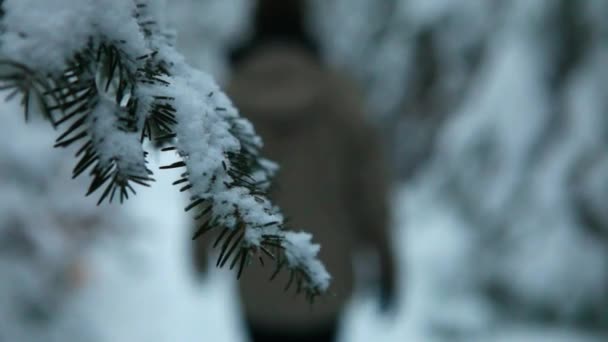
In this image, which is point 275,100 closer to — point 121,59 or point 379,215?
point 379,215

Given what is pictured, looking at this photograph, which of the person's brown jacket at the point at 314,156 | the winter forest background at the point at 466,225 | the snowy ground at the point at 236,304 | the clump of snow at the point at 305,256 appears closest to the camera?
the clump of snow at the point at 305,256

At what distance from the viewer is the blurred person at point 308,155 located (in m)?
2.45

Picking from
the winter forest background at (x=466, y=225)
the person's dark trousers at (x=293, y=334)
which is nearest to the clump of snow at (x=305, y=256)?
the person's dark trousers at (x=293, y=334)

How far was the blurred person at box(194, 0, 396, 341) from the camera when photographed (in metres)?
2.45

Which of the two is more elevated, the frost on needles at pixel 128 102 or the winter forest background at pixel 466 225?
the winter forest background at pixel 466 225

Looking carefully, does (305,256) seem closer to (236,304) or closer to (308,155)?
(308,155)

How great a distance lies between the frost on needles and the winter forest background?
2598mm

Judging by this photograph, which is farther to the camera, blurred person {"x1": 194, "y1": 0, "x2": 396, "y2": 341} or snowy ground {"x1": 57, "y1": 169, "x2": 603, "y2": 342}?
snowy ground {"x1": 57, "y1": 169, "x2": 603, "y2": 342}

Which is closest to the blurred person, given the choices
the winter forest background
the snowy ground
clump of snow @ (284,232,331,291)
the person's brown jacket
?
the person's brown jacket

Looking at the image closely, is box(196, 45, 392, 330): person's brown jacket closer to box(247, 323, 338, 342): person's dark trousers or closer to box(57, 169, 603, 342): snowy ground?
box(247, 323, 338, 342): person's dark trousers

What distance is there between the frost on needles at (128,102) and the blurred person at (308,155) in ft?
6.02

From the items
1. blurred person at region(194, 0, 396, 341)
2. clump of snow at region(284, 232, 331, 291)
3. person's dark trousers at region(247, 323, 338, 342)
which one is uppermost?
blurred person at region(194, 0, 396, 341)

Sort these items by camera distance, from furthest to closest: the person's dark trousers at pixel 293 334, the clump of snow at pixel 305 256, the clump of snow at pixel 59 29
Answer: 1. the person's dark trousers at pixel 293 334
2. the clump of snow at pixel 305 256
3. the clump of snow at pixel 59 29

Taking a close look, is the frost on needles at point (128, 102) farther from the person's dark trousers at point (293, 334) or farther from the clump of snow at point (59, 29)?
the person's dark trousers at point (293, 334)
